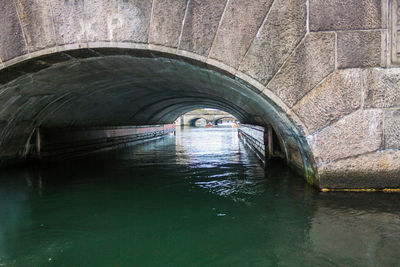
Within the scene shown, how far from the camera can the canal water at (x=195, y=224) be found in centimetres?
291

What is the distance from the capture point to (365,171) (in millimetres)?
4367

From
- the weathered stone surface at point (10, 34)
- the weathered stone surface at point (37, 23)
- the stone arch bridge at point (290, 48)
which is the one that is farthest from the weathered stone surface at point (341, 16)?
the weathered stone surface at point (10, 34)

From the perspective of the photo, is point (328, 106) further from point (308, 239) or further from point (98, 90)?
point (98, 90)

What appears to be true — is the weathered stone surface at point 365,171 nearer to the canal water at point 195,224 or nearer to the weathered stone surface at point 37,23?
the canal water at point 195,224

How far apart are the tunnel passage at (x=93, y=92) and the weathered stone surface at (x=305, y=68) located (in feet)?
1.16

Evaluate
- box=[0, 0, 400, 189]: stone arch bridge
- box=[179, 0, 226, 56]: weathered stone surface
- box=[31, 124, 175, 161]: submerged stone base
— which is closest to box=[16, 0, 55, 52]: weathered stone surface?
box=[0, 0, 400, 189]: stone arch bridge

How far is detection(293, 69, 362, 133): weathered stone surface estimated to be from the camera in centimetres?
423

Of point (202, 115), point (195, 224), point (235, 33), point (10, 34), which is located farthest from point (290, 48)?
point (202, 115)

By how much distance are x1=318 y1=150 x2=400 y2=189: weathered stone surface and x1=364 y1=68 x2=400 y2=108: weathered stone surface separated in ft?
2.32

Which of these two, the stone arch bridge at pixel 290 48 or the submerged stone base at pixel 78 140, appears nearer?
the stone arch bridge at pixel 290 48

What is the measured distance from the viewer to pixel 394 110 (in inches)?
167

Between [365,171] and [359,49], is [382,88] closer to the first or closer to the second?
[359,49]

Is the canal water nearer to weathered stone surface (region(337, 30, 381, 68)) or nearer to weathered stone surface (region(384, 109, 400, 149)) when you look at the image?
weathered stone surface (region(384, 109, 400, 149))

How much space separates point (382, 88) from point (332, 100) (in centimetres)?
72
